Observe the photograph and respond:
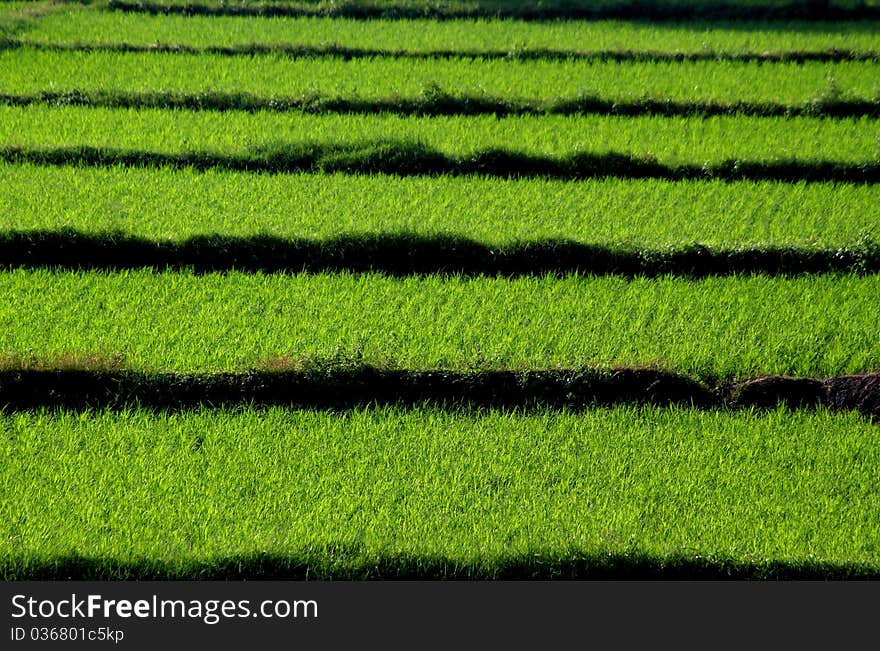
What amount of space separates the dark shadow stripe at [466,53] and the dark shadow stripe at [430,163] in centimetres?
251

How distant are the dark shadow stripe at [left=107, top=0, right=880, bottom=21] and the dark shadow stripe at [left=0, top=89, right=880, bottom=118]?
9.34ft

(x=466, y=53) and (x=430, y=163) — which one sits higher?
(x=466, y=53)

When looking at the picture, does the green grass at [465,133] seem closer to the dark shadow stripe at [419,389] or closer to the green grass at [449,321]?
the green grass at [449,321]

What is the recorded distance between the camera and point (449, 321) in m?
5.64

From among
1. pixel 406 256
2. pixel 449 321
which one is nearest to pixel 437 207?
pixel 406 256

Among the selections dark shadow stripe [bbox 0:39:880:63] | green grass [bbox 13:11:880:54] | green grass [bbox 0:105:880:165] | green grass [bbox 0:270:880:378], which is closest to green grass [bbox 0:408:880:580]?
green grass [bbox 0:270:880:378]

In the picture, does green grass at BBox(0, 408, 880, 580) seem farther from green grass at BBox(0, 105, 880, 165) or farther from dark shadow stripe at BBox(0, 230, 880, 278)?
green grass at BBox(0, 105, 880, 165)

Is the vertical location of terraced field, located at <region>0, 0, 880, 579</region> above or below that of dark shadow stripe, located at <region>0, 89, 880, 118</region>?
below

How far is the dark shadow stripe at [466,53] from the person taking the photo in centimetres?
976

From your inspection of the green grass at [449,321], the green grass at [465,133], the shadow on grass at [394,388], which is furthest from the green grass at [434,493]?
the green grass at [465,133]

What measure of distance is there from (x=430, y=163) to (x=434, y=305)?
82.2 inches

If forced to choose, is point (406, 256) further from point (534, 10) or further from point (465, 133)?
point (534, 10)

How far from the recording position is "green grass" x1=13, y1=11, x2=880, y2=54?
10.0 m

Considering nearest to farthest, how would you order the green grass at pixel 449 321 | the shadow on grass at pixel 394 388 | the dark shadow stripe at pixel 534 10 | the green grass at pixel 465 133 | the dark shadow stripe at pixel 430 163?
1. the shadow on grass at pixel 394 388
2. the green grass at pixel 449 321
3. the dark shadow stripe at pixel 430 163
4. the green grass at pixel 465 133
5. the dark shadow stripe at pixel 534 10
